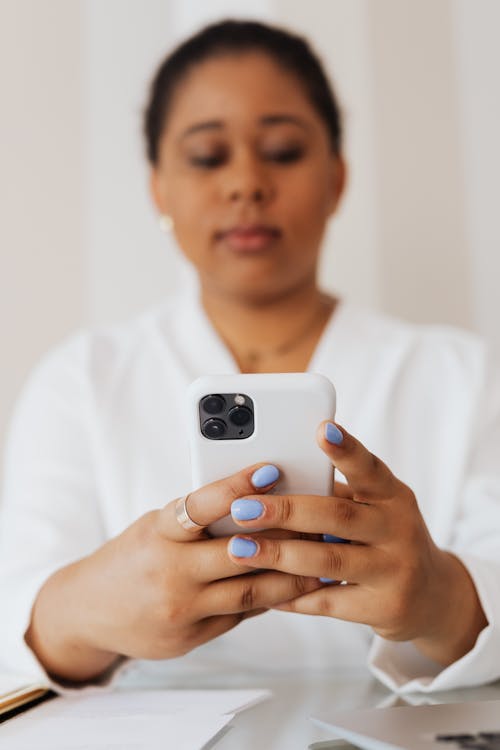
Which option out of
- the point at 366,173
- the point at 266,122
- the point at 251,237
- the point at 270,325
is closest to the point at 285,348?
the point at 270,325

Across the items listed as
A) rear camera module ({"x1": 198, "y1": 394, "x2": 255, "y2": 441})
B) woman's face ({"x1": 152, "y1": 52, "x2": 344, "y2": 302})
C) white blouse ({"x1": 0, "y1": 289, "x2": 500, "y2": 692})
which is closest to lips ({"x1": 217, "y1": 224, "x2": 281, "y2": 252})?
woman's face ({"x1": 152, "y1": 52, "x2": 344, "y2": 302})

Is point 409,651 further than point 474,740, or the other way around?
point 409,651

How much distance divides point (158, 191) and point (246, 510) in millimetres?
720

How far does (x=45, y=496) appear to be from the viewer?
87cm

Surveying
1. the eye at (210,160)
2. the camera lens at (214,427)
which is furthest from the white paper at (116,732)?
the eye at (210,160)

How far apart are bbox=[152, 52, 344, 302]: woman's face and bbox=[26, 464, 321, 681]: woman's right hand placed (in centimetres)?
45

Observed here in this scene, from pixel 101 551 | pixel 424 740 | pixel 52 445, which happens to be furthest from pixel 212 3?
pixel 424 740

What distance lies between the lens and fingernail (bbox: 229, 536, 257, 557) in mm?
535

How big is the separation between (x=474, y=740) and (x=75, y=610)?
0.34 meters

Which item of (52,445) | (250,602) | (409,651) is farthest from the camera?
(52,445)

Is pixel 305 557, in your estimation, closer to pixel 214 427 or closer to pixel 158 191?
pixel 214 427

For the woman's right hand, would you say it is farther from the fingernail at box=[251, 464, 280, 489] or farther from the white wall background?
the white wall background

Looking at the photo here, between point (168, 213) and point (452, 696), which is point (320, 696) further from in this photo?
point (168, 213)

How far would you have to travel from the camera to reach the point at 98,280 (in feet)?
4.68
